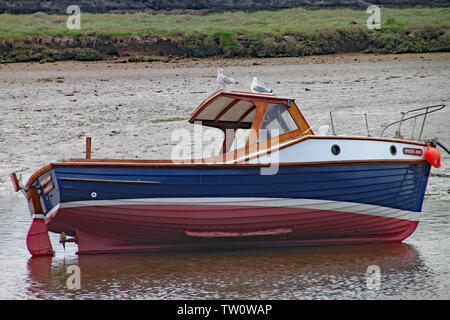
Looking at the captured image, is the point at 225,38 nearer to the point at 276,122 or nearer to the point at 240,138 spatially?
the point at 240,138

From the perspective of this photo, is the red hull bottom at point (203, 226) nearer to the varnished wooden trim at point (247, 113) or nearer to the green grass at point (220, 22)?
the varnished wooden trim at point (247, 113)

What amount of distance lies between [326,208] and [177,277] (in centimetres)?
286

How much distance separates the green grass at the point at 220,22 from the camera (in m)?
32.9

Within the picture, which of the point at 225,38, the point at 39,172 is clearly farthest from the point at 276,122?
the point at 225,38

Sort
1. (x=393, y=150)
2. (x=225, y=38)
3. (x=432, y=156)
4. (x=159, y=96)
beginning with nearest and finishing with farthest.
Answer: (x=393, y=150), (x=432, y=156), (x=159, y=96), (x=225, y=38)

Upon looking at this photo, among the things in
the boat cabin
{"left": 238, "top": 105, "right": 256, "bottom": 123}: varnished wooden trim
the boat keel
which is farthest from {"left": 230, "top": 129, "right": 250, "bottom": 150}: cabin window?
the boat keel

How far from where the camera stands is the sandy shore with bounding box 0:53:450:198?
19375 mm

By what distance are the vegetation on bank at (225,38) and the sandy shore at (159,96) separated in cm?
119

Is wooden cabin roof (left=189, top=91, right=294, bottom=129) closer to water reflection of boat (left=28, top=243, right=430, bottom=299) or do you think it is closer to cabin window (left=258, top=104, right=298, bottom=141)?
cabin window (left=258, top=104, right=298, bottom=141)

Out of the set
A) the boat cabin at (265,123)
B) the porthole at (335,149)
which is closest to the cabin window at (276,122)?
the boat cabin at (265,123)

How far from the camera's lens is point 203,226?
12.1 meters

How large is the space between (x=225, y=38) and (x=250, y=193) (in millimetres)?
21079

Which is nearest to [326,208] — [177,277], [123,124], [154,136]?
[177,277]

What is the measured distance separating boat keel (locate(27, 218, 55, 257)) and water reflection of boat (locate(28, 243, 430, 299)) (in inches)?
17.6
